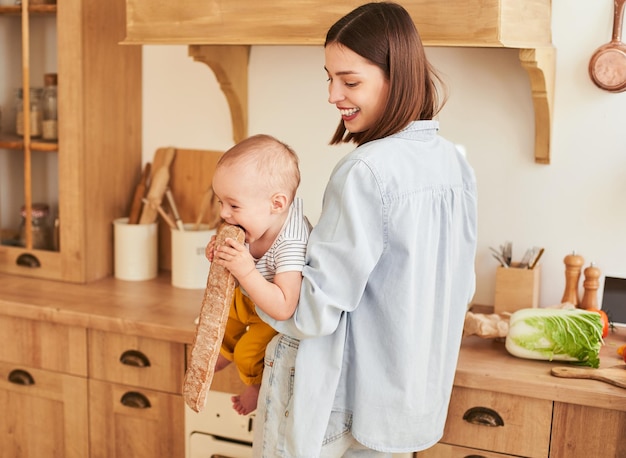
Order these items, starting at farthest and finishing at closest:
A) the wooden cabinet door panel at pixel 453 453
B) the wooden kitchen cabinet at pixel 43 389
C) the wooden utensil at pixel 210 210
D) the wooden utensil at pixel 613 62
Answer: the wooden utensil at pixel 210 210, the wooden kitchen cabinet at pixel 43 389, the wooden utensil at pixel 613 62, the wooden cabinet door panel at pixel 453 453

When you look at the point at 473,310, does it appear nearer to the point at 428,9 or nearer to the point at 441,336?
the point at 441,336

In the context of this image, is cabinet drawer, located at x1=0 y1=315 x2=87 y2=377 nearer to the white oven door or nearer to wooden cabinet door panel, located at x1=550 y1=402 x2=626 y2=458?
the white oven door

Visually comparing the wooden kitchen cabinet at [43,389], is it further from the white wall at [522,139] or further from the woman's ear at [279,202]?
the woman's ear at [279,202]

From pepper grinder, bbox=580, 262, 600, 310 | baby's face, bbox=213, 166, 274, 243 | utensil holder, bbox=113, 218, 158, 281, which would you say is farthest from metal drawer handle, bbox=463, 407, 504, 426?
utensil holder, bbox=113, 218, 158, 281

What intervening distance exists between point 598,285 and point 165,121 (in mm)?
1406

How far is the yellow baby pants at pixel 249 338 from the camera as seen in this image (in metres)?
1.71

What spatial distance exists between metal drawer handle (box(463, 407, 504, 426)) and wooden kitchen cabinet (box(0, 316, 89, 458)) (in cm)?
105

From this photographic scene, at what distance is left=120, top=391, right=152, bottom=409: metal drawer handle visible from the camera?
Result: 7.40 ft

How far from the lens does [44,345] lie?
2.35 metres

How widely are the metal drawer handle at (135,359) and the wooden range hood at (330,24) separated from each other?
800 mm

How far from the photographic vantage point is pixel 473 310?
233cm

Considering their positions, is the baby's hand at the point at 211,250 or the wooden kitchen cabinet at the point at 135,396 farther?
the wooden kitchen cabinet at the point at 135,396

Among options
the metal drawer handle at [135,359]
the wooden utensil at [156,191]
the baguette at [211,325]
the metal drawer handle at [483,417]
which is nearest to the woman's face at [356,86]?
the baguette at [211,325]

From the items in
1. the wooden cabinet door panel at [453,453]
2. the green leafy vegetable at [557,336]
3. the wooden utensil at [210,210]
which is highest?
the wooden utensil at [210,210]
